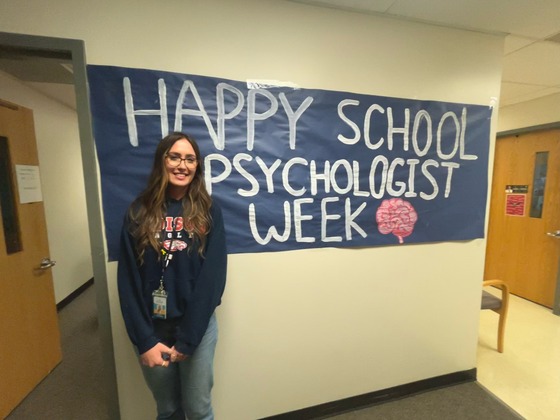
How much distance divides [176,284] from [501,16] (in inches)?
83.5

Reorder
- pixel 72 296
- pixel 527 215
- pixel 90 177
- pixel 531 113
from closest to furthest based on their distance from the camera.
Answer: pixel 90 177
pixel 531 113
pixel 527 215
pixel 72 296

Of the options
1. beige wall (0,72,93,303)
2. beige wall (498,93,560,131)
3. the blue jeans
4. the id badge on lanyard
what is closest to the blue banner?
the id badge on lanyard

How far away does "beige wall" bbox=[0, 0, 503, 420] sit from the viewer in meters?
1.16

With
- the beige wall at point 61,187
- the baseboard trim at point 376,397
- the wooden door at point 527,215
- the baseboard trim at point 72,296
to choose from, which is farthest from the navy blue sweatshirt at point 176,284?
the wooden door at point 527,215

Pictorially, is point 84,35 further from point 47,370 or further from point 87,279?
point 87,279

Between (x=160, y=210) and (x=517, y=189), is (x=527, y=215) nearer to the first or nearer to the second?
(x=517, y=189)

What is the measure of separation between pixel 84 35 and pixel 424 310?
2.28m

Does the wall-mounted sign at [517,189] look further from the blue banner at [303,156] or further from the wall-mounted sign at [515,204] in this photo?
the blue banner at [303,156]

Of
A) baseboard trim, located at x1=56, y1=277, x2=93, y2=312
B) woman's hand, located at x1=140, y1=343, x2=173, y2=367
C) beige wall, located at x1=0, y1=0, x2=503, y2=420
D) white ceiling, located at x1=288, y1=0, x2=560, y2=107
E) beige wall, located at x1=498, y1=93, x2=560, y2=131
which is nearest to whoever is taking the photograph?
woman's hand, located at x1=140, y1=343, x2=173, y2=367

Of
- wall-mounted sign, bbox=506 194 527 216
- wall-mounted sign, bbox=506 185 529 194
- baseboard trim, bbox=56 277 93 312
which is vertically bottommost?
baseboard trim, bbox=56 277 93 312

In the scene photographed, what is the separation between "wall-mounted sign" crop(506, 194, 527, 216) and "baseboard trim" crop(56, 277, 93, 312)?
531cm

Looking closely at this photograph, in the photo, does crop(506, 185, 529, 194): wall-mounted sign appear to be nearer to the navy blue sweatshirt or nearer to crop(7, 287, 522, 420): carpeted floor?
crop(7, 287, 522, 420): carpeted floor

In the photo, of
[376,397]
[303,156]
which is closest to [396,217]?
[303,156]

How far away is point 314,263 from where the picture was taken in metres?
1.46
